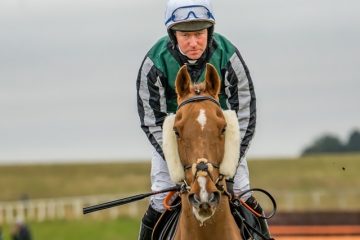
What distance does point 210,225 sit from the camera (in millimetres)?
9961

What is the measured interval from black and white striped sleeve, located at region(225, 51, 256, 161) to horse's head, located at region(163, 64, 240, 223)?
2.50ft

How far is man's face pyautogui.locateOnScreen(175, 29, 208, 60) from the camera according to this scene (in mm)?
10641

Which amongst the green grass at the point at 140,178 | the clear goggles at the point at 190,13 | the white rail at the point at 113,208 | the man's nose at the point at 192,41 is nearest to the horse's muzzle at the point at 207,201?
the man's nose at the point at 192,41

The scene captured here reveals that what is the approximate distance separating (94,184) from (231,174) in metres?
67.3

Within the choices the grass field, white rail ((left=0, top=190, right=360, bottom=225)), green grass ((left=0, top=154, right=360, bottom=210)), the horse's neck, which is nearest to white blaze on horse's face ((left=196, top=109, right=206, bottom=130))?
the horse's neck

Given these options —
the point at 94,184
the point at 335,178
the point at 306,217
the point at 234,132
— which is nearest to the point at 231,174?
the point at 234,132

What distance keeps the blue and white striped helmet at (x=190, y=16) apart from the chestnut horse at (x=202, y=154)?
59 centimetres

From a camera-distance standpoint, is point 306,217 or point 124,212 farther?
point 124,212

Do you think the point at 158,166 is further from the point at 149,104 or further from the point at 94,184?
the point at 94,184

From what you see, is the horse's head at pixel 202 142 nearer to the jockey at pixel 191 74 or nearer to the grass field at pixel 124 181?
the jockey at pixel 191 74

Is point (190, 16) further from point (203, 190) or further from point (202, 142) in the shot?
point (203, 190)

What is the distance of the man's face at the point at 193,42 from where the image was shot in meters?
10.6

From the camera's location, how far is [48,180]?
8075 centimetres

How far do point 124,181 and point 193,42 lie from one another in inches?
2571
